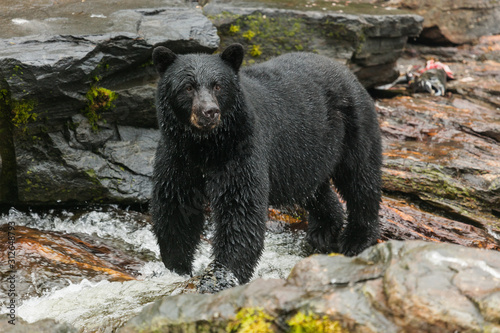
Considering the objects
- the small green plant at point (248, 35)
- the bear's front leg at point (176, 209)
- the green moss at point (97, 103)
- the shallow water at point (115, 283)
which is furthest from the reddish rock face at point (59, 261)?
the small green plant at point (248, 35)

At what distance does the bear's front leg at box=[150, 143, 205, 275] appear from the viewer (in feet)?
17.5

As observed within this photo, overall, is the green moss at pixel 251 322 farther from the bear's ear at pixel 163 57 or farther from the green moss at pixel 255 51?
the green moss at pixel 255 51

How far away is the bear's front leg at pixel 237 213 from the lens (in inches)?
203

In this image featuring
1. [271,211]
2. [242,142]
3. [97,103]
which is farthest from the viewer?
[271,211]

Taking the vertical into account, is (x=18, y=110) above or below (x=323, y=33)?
below

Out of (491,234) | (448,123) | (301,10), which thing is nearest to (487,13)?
(448,123)

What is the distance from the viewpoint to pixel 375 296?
3.03 m

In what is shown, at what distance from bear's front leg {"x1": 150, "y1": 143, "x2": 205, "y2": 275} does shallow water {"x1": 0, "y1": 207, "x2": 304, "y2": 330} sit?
0.90 feet

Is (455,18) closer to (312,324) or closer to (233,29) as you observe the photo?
(233,29)

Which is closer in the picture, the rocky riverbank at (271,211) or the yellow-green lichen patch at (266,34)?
the rocky riverbank at (271,211)

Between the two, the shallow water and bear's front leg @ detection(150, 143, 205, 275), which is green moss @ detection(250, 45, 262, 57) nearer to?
the shallow water

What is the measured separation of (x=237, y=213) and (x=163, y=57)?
5.46 feet

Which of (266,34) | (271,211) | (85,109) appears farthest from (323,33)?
(85,109)

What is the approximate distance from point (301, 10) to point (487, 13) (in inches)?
288
